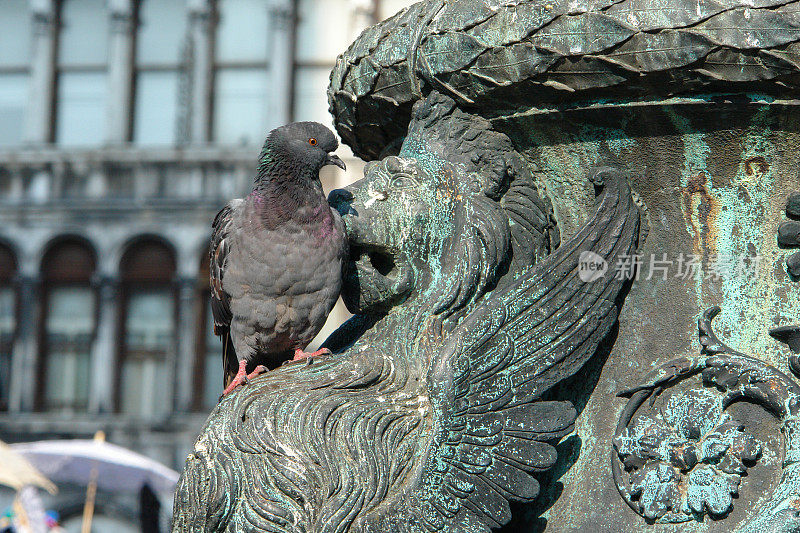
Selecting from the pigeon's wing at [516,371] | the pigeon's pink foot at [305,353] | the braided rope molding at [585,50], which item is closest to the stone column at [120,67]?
the pigeon's pink foot at [305,353]

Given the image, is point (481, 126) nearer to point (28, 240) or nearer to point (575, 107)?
point (575, 107)

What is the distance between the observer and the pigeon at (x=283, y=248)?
2473 millimetres

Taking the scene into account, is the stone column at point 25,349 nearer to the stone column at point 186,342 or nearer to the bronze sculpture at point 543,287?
the stone column at point 186,342

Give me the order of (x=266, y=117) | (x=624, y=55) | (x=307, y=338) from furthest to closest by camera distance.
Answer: (x=266, y=117)
(x=307, y=338)
(x=624, y=55)

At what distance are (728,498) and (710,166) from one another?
0.66 meters

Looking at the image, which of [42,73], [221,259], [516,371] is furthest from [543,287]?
[42,73]

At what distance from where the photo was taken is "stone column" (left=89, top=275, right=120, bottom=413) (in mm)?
16734

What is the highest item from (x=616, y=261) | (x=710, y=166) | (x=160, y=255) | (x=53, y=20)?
(x=53, y=20)

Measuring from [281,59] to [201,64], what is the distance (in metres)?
1.23

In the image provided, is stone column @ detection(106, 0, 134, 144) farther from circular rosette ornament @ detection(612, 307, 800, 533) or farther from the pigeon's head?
circular rosette ornament @ detection(612, 307, 800, 533)

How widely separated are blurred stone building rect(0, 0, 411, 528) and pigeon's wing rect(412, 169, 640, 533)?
13999mm

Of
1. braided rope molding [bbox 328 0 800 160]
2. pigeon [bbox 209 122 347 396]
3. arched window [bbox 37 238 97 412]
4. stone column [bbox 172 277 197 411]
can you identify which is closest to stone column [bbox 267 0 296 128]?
stone column [bbox 172 277 197 411]

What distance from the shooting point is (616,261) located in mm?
2473

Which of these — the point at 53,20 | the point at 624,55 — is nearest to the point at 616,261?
the point at 624,55
